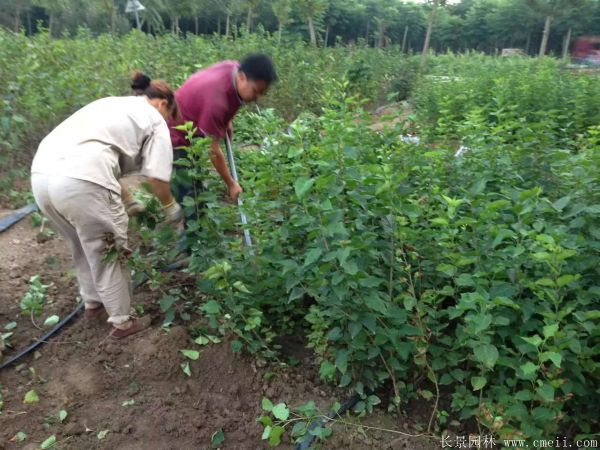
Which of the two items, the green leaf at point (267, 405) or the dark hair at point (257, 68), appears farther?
the dark hair at point (257, 68)

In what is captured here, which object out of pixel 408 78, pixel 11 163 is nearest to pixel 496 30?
pixel 408 78

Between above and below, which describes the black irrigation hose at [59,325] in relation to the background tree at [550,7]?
below

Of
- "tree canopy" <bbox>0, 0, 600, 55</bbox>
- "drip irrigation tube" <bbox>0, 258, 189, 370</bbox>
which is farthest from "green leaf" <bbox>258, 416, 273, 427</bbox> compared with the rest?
"tree canopy" <bbox>0, 0, 600, 55</bbox>

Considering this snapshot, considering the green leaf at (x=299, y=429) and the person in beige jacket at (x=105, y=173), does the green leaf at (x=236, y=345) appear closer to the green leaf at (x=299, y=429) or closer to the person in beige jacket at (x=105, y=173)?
the green leaf at (x=299, y=429)

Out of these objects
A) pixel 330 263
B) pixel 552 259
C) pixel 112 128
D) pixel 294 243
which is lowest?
pixel 294 243

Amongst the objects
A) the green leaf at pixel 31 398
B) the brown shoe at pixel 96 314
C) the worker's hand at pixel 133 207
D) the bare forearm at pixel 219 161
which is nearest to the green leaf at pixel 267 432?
the green leaf at pixel 31 398

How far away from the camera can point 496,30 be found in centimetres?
4134

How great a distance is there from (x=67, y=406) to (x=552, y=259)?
95.1 inches

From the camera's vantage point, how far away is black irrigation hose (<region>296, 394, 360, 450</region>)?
7.79 feet

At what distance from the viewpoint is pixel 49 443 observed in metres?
2.38

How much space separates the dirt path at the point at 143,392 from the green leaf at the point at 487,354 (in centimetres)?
64

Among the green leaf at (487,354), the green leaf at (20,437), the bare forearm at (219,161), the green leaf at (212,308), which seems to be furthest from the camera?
the bare forearm at (219,161)

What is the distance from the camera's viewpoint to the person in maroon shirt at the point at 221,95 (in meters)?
3.18

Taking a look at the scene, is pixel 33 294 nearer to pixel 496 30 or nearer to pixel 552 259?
pixel 552 259
